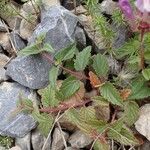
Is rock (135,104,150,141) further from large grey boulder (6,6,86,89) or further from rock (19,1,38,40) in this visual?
rock (19,1,38,40)

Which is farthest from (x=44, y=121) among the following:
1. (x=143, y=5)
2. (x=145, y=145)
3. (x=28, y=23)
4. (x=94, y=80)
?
(x=143, y=5)

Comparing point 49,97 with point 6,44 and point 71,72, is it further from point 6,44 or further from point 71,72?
point 6,44

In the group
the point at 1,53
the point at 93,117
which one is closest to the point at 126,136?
the point at 93,117

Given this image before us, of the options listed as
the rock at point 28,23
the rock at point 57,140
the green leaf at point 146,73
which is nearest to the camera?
the green leaf at point 146,73

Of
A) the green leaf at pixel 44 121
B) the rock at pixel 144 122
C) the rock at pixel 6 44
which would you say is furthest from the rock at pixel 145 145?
the rock at pixel 6 44

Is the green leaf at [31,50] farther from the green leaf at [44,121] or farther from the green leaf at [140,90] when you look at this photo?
the green leaf at [140,90]
